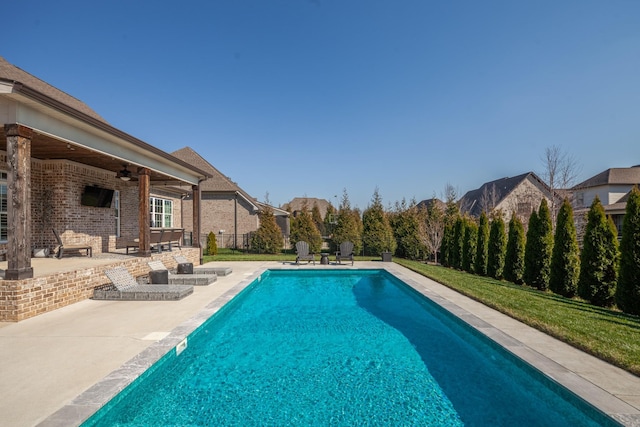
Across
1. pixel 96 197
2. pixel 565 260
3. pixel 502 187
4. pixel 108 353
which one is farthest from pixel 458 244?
pixel 502 187

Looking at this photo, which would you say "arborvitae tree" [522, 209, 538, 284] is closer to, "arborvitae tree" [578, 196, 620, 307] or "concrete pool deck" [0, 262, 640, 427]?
"arborvitae tree" [578, 196, 620, 307]

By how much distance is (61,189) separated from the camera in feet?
34.3

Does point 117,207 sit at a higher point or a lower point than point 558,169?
lower

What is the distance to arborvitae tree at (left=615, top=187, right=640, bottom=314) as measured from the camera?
6.97 metres

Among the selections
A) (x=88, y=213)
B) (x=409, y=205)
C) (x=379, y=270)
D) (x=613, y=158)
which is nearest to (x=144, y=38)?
(x=88, y=213)

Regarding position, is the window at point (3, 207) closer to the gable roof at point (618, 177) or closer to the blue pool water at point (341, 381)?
the blue pool water at point (341, 381)

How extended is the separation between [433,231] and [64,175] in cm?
1798

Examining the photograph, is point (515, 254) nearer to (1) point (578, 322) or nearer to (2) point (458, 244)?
(2) point (458, 244)

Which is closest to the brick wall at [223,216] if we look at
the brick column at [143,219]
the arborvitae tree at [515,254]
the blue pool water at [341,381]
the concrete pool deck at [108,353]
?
the brick column at [143,219]

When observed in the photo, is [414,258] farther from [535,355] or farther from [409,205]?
[535,355]

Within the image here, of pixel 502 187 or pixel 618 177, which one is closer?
pixel 618 177

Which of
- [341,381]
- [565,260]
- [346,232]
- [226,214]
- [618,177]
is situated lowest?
[341,381]

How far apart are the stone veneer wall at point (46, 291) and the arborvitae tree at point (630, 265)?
498 inches

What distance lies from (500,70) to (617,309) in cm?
907
